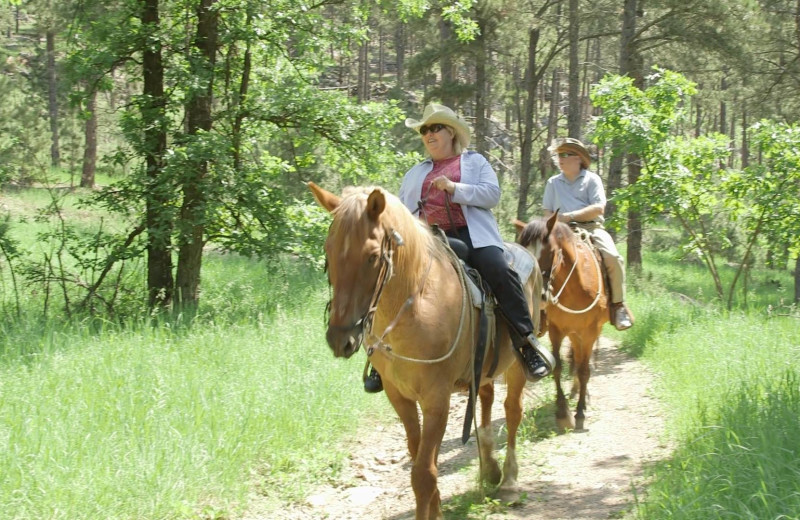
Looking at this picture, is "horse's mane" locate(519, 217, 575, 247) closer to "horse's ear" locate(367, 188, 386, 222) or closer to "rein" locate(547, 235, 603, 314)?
"rein" locate(547, 235, 603, 314)

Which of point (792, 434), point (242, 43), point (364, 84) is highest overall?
point (364, 84)

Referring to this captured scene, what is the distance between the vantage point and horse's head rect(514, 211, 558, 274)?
7430 mm

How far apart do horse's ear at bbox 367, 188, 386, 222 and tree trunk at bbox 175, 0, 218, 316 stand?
536cm

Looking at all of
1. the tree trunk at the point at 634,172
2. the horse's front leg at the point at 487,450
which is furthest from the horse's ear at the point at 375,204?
the tree trunk at the point at 634,172

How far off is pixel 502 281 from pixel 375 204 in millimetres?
1733

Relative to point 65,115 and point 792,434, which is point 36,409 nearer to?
point 792,434

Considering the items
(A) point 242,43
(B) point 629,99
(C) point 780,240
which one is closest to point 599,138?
(B) point 629,99

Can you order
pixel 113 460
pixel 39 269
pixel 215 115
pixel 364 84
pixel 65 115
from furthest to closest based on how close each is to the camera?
pixel 364 84 < pixel 65 115 < pixel 215 115 < pixel 39 269 < pixel 113 460

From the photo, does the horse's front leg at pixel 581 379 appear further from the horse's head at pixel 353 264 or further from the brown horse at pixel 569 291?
the horse's head at pixel 353 264

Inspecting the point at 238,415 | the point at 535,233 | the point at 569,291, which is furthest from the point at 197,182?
the point at 569,291

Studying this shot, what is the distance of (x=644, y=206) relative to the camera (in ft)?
40.2

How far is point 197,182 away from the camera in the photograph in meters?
9.04

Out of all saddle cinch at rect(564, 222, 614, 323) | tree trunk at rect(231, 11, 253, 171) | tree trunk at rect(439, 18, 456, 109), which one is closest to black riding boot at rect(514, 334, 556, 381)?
saddle cinch at rect(564, 222, 614, 323)

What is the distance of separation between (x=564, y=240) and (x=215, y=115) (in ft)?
17.4
